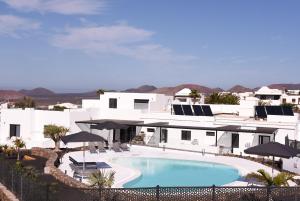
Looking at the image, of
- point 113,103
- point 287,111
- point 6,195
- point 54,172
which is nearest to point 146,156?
point 54,172

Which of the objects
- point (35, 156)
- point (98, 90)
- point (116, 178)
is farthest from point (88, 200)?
point (98, 90)

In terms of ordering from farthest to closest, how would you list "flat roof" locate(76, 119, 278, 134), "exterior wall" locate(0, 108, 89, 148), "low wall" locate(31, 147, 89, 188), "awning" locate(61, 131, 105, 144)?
"exterior wall" locate(0, 108, 89, 148)
"flat roof" locate(76, 119, 278, 134)
"awning" locate(61, 131, 105, 144)
"low wall" locate(31, 147, 89, 188)

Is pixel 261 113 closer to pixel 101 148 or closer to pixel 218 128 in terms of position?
pixel 218 128

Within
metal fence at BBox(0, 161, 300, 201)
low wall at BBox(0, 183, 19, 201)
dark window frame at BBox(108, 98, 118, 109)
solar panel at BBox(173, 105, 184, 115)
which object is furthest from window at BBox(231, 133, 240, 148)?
low wall at BBox(0, 183, 19, 201)

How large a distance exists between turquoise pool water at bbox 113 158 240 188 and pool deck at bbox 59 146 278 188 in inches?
20.7

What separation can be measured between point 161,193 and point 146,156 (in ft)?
54.0

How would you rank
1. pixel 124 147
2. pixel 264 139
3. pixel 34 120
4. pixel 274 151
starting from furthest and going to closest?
pixel 34 120
pixel 124 147
pixel 264 139
pixel 274 151

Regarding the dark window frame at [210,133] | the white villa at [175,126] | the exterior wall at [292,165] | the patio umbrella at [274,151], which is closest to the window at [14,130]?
the white villa at [175,126]

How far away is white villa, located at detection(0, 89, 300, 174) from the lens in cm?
3306

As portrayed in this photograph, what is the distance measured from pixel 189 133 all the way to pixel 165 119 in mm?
3227

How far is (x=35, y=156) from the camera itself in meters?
29.7

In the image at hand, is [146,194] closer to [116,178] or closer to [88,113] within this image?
[116,178]

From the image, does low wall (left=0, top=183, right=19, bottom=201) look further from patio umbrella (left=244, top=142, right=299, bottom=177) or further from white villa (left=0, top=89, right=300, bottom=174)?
white villa (left=0, top=89, right=300, bottom=174)

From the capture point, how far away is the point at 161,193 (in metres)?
15.1
